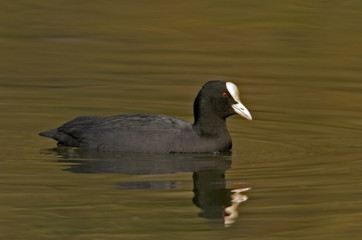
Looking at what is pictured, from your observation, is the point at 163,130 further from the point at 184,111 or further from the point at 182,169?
the point at 184,111

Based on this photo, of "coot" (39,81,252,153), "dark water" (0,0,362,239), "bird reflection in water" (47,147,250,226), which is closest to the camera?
"dark water" (0,0,362,239)

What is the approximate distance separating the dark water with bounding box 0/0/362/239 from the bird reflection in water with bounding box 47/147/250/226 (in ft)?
0.06

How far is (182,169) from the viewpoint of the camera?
34.6 feet

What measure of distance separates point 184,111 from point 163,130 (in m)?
2.53

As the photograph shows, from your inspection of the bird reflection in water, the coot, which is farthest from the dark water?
the coot

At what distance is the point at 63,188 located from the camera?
9562 mm

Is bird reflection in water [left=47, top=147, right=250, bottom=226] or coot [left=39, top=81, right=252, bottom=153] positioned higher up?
coot [left=39, top=81, right=252, bottom=153]

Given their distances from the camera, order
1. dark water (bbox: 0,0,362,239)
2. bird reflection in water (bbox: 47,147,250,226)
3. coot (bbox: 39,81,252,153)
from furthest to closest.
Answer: coot (bbox: 39,81,252,153) → bird reflection in water (bbox: 47,147,250,226) → dark water (bbox: 0,0,362,239)

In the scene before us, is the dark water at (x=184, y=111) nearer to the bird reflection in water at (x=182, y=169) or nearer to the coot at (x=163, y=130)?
the bird reflection in water at (x=182, y=169)

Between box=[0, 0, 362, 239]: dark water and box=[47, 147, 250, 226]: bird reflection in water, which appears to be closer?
box=[0, 0, 362, 239]: dark water

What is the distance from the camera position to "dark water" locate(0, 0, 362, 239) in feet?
28.6

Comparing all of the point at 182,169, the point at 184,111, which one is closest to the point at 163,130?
the point at 182,169

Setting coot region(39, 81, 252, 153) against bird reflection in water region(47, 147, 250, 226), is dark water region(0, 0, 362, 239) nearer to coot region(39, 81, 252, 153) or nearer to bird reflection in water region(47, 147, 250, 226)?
bird reflection in water region(47, 147, 250, 226)

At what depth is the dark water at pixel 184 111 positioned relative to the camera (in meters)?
8.72
